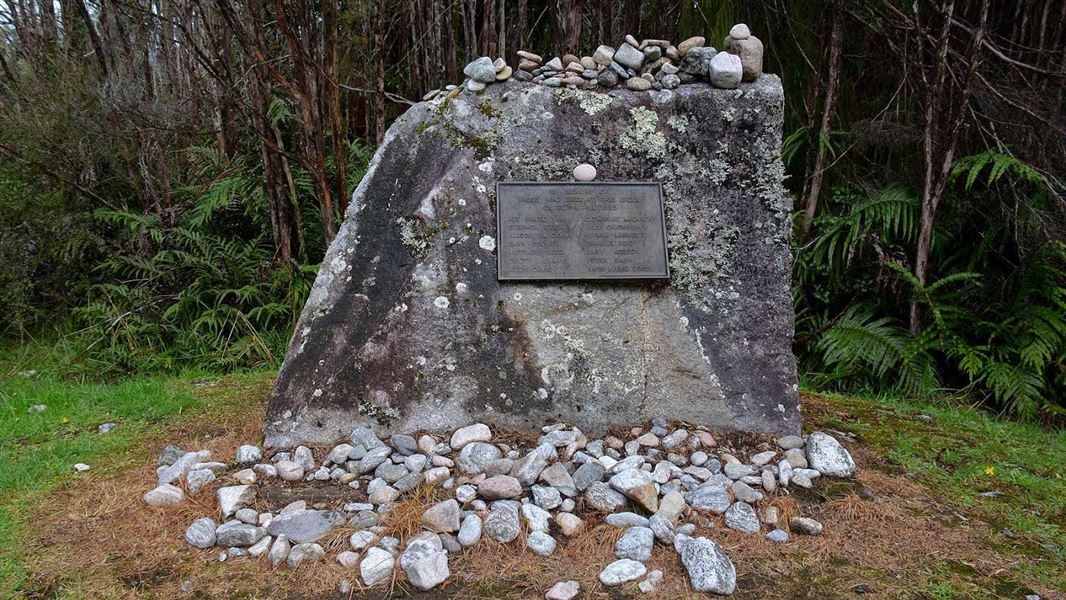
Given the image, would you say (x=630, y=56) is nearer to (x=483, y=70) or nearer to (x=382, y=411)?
(x=483, y=70)

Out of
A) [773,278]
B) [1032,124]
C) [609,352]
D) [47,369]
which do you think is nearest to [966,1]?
[1032,124]

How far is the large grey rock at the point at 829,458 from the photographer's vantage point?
9.93 feet

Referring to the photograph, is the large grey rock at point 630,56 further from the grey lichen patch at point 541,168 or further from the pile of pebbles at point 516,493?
the pile of pebbles at point 516,493

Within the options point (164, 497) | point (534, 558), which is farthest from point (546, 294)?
point (164, 497)

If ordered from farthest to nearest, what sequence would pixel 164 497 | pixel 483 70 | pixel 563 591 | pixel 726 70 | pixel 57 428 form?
pixel 57 428 → pixel 483 70 → pixel 726 70 → pixel 164 497 → pixel 563 591

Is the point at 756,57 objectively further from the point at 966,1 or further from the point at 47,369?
the point at 47,369

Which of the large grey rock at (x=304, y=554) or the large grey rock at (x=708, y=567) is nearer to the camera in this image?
the large grey rock at (x=708, y=567)

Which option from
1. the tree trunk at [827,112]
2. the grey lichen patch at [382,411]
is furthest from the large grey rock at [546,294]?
the tree trunk at [827,112]

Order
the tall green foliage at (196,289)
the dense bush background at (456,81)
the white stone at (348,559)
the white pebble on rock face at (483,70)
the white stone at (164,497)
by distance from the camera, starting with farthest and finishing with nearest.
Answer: the tall green foliage at (196,289) → the dense bush background at (456,81) → the white pebble on rock face at (483,70) → the white stone at (164,497) → the white stone at (348,559)

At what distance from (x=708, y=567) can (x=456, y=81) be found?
4827 mm

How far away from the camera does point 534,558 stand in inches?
95.3

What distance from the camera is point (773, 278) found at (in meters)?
3.35

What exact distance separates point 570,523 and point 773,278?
5.33ft

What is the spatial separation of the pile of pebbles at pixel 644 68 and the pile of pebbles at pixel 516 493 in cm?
172
